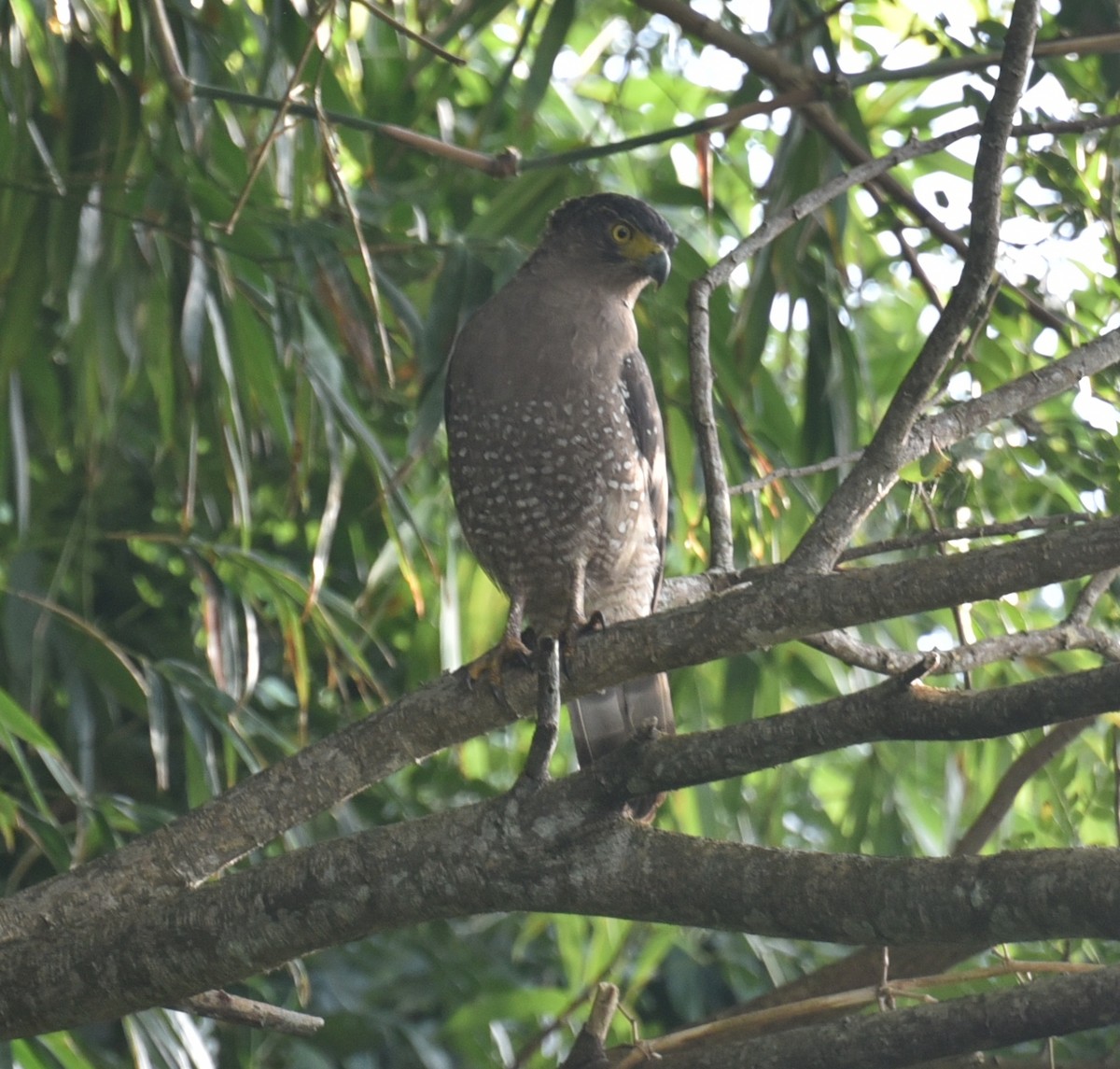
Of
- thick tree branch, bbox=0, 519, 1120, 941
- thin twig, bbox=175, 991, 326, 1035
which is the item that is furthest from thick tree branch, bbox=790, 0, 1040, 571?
thin twig, bbox=175, 991, 326, 1035

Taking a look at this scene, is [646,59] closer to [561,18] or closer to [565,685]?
[561,18]

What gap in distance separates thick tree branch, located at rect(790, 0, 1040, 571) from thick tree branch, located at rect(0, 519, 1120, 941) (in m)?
0.12

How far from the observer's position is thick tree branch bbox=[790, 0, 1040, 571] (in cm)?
196

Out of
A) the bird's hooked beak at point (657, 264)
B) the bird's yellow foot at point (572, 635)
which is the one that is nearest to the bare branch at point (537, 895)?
the bird's yellow foot at point (572, 635)

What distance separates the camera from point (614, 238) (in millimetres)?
3447

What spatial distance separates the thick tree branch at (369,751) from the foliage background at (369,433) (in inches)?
15.0

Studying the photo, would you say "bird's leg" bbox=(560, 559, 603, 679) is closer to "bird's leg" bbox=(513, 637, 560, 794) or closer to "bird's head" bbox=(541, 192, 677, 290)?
"bird's leg" bbox=(513, 637, 560, 794)

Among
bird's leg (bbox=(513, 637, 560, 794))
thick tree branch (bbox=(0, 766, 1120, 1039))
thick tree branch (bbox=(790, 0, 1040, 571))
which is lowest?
thick tree branch (bbox=(0, 766, 1120, 1039))

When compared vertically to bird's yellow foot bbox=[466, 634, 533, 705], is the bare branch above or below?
below

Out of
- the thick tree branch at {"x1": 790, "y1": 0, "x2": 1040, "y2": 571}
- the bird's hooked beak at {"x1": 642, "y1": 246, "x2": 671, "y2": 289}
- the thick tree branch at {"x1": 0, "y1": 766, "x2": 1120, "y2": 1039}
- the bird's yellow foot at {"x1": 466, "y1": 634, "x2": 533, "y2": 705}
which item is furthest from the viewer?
the bird's hooked beak at {"x1": 642, "y1": 246, "x2": 671, "y2": 289}

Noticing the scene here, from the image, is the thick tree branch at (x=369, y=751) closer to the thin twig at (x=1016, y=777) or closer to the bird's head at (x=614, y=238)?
the thin twig at (x=1016, y=777)

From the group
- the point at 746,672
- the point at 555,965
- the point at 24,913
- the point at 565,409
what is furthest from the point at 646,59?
the point at 24,913

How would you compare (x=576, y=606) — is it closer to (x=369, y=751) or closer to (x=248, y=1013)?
(x=369, y=751)

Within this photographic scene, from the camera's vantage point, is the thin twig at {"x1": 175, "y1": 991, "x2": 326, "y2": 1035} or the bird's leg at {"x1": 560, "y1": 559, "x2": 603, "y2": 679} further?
the bird's leg at {"x1": 560, "y1": 559, "x2": 603, "y2": 679}
